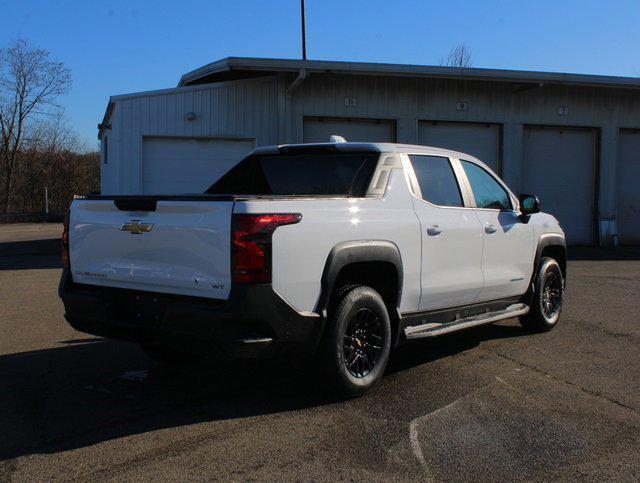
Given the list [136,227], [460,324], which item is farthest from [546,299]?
[136,227]

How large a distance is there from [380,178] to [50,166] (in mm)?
41847

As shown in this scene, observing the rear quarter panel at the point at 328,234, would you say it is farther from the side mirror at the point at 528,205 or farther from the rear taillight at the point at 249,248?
the side mirror at the point at 528,205

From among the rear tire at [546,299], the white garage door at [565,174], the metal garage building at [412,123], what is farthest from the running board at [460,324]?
the white garage door at [565,174]

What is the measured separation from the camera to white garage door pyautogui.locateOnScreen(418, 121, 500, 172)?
56.2ft

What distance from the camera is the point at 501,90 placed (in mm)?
17453

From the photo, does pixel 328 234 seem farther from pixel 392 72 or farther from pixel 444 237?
pixel 392 72

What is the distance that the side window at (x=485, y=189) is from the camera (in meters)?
6.11

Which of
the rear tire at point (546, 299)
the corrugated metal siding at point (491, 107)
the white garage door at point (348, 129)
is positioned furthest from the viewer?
the white garage door at point (348, 129)

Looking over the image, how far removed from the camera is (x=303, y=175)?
572cm

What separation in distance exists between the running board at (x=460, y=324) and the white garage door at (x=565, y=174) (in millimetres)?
12235

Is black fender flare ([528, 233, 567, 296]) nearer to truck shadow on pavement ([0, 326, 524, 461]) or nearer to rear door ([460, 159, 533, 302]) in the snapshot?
rear door ([460, 159, 533, 302])

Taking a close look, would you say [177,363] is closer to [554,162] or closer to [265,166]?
[265,166]

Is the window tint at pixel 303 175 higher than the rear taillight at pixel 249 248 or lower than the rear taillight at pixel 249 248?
higher

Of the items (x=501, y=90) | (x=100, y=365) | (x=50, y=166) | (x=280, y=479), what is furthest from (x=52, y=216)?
(x=280, y=479)
